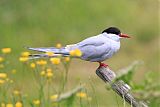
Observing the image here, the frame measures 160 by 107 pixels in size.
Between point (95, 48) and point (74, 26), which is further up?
point (95, 48)

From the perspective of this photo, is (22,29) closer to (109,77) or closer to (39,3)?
(39,3)

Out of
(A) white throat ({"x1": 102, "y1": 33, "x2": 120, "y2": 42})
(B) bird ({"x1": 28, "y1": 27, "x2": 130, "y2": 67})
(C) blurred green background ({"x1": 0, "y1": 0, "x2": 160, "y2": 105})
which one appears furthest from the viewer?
(C) blurred green background ({"x1": 0, "y1": 0, "x2": 160, "y2": 105})

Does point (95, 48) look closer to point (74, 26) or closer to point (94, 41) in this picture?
point (94, 41)

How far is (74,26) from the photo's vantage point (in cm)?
976

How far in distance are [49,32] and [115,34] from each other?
5.36 m

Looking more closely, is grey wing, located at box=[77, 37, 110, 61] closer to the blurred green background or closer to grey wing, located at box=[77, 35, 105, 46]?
grey wing, located at box=[77, 35, 105, 46]

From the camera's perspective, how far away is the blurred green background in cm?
936

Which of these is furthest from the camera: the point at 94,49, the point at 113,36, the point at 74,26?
the point at 74,26

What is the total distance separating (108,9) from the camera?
10.3 metres

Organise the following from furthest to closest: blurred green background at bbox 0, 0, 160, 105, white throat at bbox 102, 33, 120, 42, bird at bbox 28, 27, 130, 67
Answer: blurred green background at bbox 0, 0, 160, 105 → white throat at bbox 102, 33, 120, 42 → bird at bbox 28, 27, 130, 67

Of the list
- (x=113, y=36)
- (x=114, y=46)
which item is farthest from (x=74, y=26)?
(x=114, y=46)

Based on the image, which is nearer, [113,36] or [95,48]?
[95,48]

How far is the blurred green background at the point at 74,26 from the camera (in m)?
9.36

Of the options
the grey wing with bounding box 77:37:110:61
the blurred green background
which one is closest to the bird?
the grey wing with bounding box 77:37:110:61
